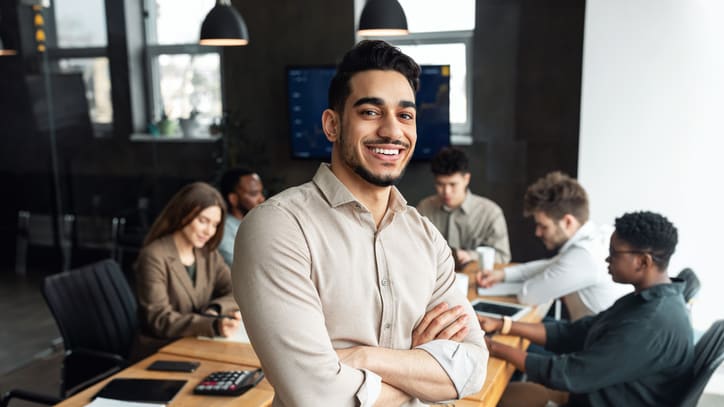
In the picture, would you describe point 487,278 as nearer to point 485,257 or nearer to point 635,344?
point 485,257

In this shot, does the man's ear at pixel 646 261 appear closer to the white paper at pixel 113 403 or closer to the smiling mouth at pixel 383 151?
the smiling mouth at pixel 383 151

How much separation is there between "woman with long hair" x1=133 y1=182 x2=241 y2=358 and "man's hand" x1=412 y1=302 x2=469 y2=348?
127 cm

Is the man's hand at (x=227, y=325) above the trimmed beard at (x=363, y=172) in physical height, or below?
below

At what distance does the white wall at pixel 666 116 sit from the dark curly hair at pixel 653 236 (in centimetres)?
201

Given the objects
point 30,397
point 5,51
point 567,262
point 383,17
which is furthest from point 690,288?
point 5,51

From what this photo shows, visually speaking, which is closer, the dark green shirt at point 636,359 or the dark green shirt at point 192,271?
the dark green shirt at point 636,359

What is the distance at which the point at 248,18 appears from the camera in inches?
215

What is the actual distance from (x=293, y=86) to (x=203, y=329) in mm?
3216

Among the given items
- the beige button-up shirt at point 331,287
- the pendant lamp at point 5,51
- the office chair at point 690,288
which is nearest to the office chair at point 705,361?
the office chair at point 690,288

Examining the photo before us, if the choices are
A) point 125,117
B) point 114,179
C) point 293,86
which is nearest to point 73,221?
point 114,179

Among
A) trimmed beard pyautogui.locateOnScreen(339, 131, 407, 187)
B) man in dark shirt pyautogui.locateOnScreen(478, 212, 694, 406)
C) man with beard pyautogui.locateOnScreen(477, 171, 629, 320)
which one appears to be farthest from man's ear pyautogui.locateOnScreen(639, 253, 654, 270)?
trimmed beard pyautogui.locateOnScreen(339, 131, 407, 187)

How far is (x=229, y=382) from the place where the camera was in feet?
6.40

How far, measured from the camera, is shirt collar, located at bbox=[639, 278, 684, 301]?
215cm

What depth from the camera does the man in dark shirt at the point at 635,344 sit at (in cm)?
209
